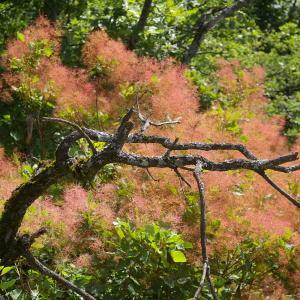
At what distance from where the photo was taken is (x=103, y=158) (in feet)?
8.14

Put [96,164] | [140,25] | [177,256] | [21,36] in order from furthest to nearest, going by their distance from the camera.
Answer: [140,25]
[21,36]
[177,256]
[96,164]

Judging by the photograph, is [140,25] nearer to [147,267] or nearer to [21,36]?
[21,36]

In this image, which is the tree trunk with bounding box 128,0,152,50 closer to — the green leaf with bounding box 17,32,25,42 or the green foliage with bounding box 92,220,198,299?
the green leaf with bounding box 17,32,25,42

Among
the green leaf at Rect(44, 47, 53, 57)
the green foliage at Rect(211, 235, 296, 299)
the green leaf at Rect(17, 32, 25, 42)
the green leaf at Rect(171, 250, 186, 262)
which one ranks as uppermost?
the green leaf at Rect(17, 32, 25, 42)

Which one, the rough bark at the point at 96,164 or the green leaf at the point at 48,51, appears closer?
the rough bark at the point at 96,164

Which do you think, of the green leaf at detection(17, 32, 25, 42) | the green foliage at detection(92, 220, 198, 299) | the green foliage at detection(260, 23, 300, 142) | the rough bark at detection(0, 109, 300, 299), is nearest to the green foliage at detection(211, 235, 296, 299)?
the green foliage at detection(92, 220, 198, 299)

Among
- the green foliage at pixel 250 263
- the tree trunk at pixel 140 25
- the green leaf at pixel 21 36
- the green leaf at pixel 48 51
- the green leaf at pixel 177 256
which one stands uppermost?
the tree trunk at pixel 140 25

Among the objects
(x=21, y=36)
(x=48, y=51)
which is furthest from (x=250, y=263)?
(x=21, y=36)

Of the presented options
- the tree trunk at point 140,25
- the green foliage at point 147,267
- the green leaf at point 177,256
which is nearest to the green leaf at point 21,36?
the tree trunk at point 140,25

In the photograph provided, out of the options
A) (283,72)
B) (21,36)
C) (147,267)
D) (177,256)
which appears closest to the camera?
(177,256)

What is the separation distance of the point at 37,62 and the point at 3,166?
1242 millimetres

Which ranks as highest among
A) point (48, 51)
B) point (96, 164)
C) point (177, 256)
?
point (96, 164)

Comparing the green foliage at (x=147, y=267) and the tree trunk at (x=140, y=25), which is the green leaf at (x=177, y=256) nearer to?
the green foliage at (x=147, y=267)

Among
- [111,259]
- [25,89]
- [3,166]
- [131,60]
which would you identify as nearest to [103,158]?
[111,259]
